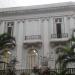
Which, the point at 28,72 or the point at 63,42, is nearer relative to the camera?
the point at 28,72

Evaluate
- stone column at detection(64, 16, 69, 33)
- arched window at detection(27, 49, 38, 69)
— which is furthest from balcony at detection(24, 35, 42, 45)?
stone column at detection(64, 16, 69, 33)

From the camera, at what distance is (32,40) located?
23.2 metres

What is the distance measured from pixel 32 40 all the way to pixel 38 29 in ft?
4.76

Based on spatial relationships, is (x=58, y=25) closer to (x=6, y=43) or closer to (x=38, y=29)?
(x=38, y=29)

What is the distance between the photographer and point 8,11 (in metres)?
24.7

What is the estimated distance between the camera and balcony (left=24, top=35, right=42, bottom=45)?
2306 cm

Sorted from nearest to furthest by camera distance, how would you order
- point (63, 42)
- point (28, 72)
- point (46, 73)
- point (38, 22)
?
point (46, 73) < point (28, 72) < point (63, 42) < point (38, 22)

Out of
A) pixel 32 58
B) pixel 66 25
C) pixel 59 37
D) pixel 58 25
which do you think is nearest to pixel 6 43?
pixel 32 58

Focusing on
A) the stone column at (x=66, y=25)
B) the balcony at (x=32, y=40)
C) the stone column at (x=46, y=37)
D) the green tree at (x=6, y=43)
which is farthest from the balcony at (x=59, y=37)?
the green tree at (x=6, y=43)

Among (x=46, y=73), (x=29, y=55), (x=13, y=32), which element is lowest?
(x=46, y=73)

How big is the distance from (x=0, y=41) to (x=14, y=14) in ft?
16.9

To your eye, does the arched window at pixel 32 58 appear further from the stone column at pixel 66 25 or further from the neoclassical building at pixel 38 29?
the stone column at pixel 66 25

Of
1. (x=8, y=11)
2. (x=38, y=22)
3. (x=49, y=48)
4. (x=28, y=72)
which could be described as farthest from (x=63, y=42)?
(x=8, y=11)

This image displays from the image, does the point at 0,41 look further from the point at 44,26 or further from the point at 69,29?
the point at 69,29
